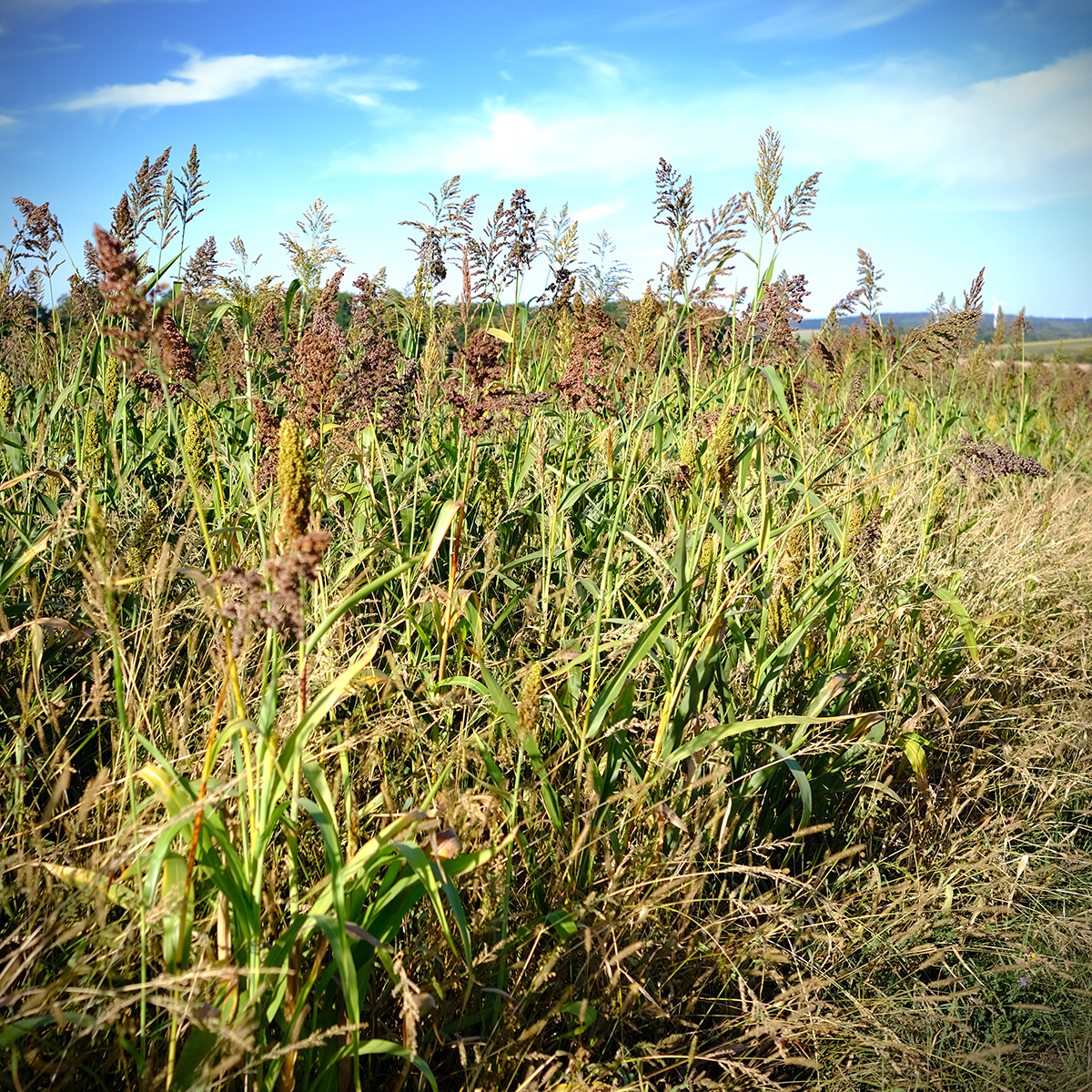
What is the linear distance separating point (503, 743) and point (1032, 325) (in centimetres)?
833

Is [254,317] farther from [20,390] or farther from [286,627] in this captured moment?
[286,627]

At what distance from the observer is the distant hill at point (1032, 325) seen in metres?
5.48

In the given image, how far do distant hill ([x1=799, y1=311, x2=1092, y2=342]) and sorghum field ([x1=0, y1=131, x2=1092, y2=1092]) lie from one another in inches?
49.4

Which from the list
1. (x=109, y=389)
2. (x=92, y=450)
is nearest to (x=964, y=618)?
(x=92, y=450)

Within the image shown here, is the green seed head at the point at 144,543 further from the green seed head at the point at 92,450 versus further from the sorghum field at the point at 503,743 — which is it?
the green seed head at the point at 92,450

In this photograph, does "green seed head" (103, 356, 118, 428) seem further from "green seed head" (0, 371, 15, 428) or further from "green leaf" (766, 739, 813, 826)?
"green leaf" (766, 739, 813, 826)

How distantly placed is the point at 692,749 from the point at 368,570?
97 cm

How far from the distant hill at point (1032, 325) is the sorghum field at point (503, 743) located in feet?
4.12

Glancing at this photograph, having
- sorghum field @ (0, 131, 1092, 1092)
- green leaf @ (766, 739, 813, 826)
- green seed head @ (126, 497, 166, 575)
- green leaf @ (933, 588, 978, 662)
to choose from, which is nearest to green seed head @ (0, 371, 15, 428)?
sorghum field @ (0, 131, 1092, 1092)

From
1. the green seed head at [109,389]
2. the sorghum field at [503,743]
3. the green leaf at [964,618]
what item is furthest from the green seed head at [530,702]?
the green seed head at [109,389]

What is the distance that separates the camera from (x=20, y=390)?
3385mm

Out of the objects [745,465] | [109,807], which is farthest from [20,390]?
[745,465]

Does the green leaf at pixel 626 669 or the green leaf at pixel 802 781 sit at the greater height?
the green leaf at pixel 626 669

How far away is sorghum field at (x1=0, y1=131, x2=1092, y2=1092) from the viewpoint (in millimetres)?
1122
